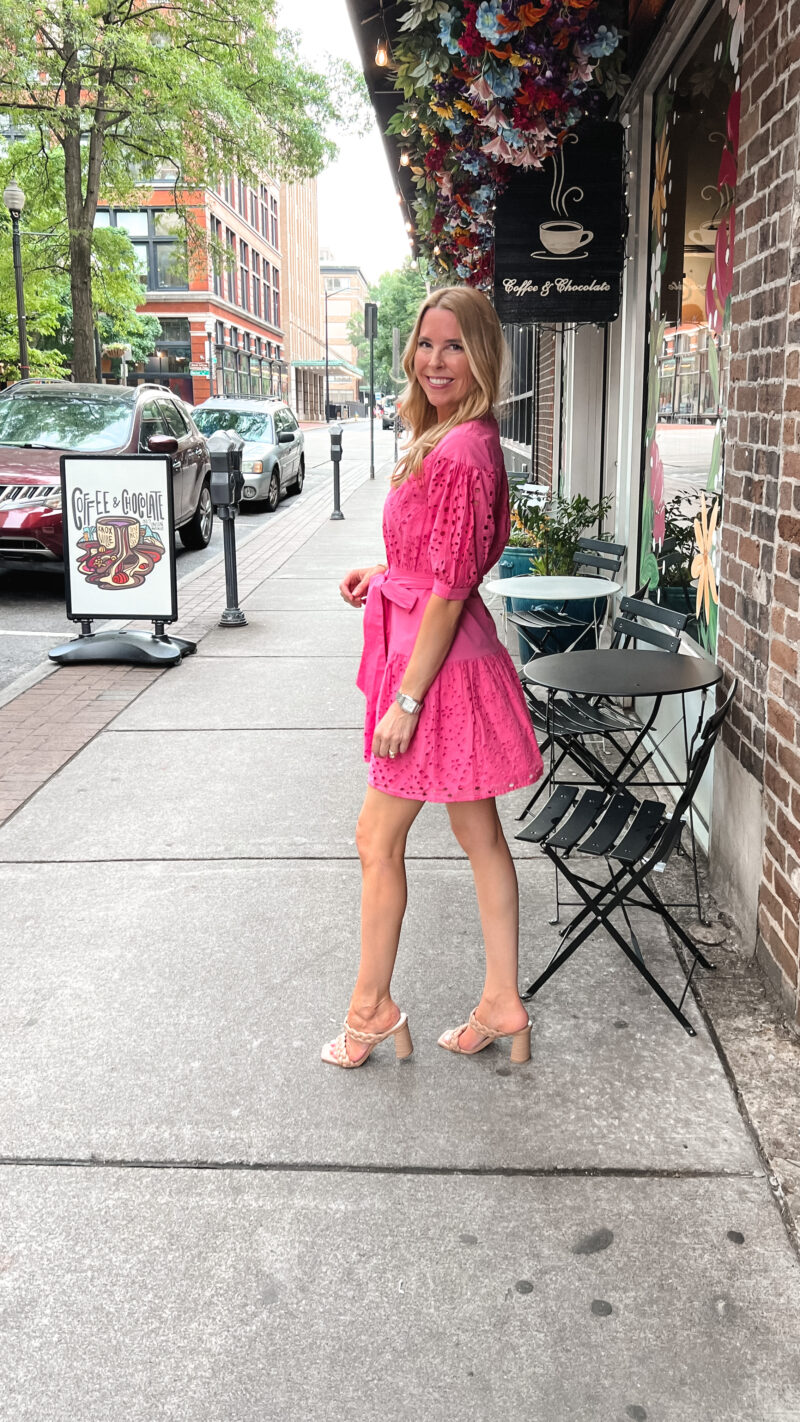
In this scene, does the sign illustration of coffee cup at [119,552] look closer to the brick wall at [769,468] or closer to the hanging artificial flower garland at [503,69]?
the hanging artificial flower garland at [503,69]

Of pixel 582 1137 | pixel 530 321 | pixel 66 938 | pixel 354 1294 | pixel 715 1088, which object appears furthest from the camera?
pixel 530 321

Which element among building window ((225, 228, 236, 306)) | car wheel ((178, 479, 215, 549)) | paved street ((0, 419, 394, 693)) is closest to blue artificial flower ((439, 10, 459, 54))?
paved street ((0, 419, 394, 693))

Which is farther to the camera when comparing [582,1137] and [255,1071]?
[255,1071]

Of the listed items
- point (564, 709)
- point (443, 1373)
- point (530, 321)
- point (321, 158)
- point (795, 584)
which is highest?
point (321, 158)

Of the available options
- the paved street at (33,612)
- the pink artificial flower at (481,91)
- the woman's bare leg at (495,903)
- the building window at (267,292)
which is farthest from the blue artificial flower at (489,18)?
the building window at (267,292)

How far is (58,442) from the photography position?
36.4 ft

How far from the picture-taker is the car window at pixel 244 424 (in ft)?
62.1

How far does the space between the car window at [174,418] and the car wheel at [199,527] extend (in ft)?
2.61

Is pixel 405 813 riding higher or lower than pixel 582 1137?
higher

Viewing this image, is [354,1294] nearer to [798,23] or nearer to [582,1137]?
[582,1137]

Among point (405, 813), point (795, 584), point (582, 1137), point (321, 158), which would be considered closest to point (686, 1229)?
point (582, 1137)

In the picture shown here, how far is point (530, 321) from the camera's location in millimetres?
6395

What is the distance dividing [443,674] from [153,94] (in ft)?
72.2

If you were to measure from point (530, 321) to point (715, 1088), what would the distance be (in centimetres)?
454
